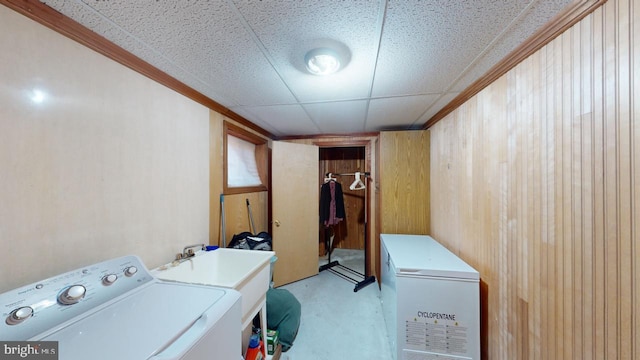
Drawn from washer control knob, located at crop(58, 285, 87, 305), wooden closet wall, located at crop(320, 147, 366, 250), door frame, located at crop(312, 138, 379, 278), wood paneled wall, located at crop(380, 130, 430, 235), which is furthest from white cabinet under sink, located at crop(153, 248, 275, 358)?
wooden closet wall, located at crop(320, 147, 366, 250)

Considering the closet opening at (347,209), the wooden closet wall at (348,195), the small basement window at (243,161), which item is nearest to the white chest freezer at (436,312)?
the small basement window at (243,161)

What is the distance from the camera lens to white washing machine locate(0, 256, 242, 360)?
64 centimetres

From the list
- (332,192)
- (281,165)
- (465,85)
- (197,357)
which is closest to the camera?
(197,357)

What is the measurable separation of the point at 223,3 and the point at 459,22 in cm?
104

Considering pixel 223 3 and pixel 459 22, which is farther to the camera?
pixel 459 22

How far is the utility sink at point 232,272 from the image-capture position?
1.20 metres

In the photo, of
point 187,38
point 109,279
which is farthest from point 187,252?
point 187,38

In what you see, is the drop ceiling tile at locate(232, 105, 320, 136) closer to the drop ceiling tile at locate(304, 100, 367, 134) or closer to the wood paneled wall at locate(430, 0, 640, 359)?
the drop ceiling tile at locate(304, 100, 367, 134)

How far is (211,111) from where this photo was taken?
1.91 metres

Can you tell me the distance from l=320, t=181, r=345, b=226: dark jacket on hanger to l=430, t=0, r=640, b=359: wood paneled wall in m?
2.19

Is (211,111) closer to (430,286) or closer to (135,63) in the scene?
(135,63)

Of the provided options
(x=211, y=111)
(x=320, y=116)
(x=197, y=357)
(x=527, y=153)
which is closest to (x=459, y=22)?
(x=527, y=153)

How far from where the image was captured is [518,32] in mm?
1012

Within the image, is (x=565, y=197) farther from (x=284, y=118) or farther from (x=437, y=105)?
(x=284, y=118)
